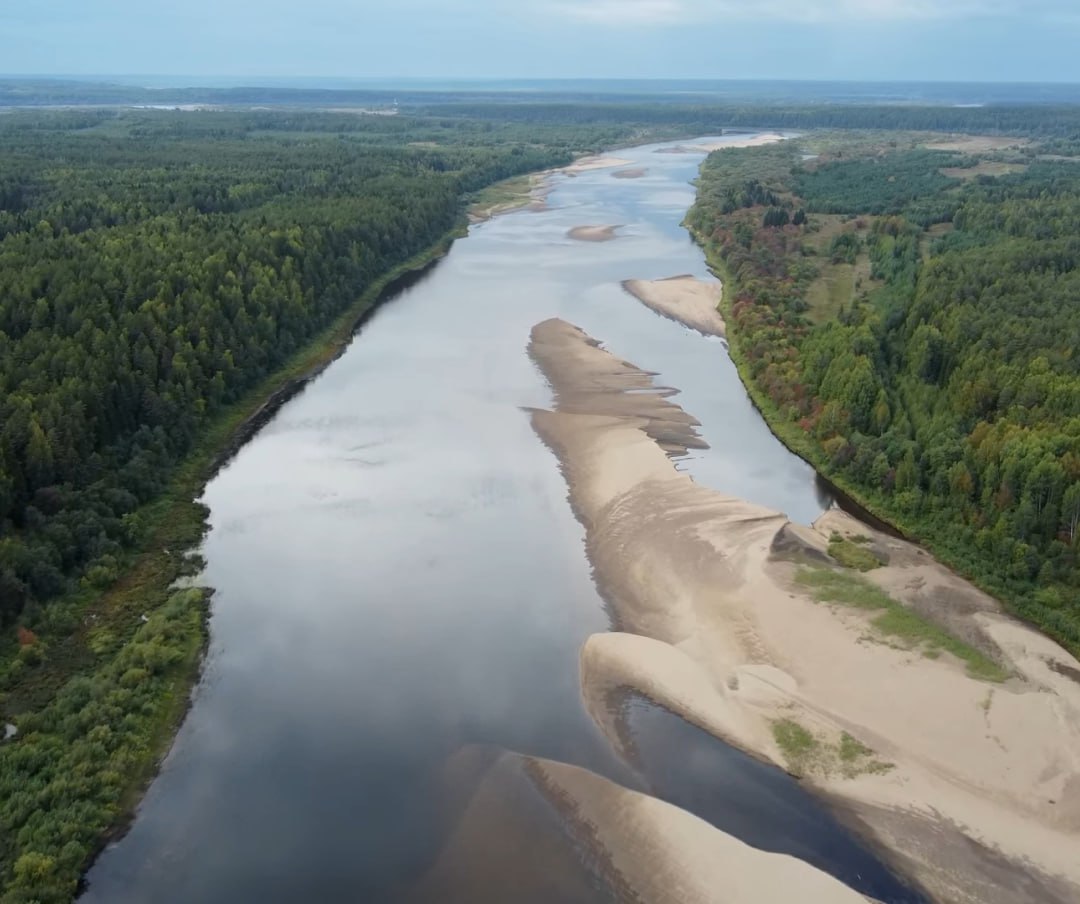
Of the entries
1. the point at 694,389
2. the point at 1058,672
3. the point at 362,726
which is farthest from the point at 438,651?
the point at 694,389

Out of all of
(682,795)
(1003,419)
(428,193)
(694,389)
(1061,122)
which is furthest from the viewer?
(1061,122)

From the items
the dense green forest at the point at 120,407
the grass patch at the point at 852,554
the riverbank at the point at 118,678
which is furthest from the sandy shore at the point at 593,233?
the grass patch at the point at 852,554

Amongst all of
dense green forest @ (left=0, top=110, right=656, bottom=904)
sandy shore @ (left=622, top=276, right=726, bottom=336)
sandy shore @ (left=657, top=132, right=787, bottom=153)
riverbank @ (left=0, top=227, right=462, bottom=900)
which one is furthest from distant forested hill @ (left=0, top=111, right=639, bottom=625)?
sandy shore @ (left=657, top=132, right=787, bottom=153)

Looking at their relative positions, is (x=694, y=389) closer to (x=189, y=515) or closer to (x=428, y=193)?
(x=189, y=515)

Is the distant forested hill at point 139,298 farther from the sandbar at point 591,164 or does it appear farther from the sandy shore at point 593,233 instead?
the sandbar at point 591,164

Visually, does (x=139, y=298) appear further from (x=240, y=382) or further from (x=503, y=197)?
(x=503, y=197)

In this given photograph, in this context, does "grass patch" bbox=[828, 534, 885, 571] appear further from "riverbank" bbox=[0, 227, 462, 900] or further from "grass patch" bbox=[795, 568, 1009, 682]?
"riverbank" bbox=[0, 227, 462, 900]
